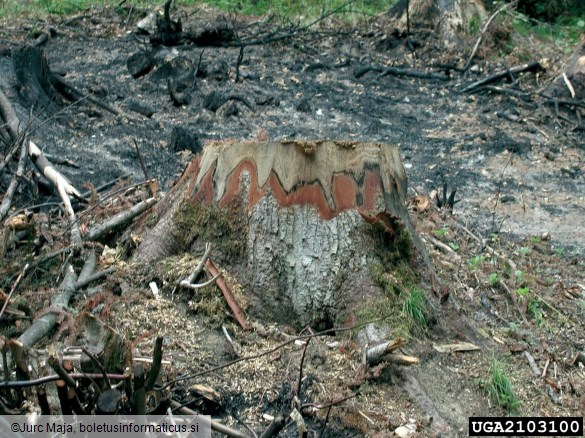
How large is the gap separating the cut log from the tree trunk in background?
35.0ft

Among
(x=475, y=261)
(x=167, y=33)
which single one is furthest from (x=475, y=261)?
(x=167, y=33)

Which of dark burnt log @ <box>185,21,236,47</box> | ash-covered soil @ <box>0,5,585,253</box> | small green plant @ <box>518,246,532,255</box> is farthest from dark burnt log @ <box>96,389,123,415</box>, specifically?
dark burnt log @ <box>185,21,236,47</box>

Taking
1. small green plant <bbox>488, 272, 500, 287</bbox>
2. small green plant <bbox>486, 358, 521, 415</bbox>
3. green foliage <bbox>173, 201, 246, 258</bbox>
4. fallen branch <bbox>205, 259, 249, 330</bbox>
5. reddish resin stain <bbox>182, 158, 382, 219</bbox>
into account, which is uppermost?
reddish resin stain <bbox>182, 158, 382, 219</bbox>

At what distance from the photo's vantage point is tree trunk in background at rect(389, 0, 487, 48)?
1423cm

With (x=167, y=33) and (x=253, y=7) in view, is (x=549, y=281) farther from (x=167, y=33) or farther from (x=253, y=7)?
(x=253, y=7)

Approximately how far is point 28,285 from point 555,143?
818cm

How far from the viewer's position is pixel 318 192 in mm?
3922

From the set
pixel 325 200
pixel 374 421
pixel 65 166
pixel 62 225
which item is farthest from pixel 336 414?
pixel 65 166

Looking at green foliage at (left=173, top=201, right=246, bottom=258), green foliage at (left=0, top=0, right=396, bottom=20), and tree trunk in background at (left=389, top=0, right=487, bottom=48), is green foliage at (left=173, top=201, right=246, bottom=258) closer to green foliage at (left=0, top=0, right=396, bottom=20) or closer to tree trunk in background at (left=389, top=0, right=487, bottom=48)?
tree trunk in background at (left=389, top=0, right=487, bottom=48)

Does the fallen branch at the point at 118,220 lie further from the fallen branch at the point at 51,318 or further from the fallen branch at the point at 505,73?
the fallen branch at the point at 505,73

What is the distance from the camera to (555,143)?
1071cm

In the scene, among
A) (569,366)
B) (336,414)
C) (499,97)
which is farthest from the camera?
(499,97)

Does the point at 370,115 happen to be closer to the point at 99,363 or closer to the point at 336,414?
the point at 336,414

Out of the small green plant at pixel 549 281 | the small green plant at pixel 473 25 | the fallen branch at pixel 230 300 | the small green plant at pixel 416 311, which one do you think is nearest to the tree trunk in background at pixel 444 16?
the small green plant at pixel 473 25
